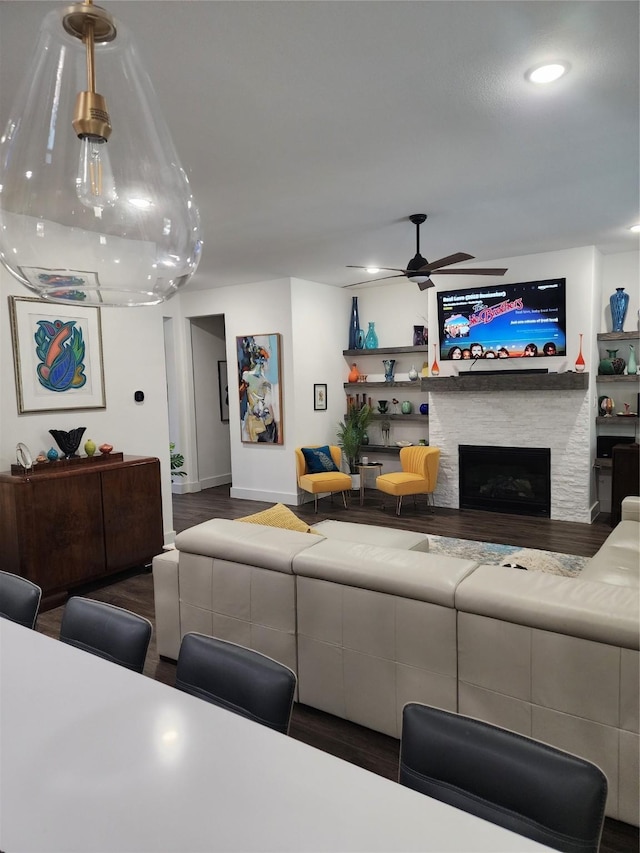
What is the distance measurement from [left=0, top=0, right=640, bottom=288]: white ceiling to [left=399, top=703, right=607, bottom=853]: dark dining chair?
220 centimetres

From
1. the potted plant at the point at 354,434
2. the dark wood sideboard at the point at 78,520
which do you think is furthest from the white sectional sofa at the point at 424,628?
the potted plant at the point at 354,434

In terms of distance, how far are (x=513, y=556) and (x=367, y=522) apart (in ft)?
5.66

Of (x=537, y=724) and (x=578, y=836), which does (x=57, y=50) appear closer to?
(x=578, y=836)

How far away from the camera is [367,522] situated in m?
6.04

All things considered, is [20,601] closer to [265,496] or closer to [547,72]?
[547,72]

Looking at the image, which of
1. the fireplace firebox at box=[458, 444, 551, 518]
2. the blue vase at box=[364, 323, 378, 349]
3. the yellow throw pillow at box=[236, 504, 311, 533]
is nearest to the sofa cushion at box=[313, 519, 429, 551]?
the yellow throw pillow at box=[236, 504, 311, 533]

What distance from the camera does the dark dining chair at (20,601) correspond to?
7.09ft

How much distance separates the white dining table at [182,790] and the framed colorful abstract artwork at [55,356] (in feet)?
10.7

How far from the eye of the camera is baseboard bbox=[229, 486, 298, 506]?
276 inches

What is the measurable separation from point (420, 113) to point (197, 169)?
1396 millimetres

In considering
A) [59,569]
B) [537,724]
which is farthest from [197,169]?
[537,724]

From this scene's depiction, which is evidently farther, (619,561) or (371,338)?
(371,338)

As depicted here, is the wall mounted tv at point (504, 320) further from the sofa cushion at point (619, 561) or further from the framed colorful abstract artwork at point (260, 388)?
the sofa cushion at point (619, 561)

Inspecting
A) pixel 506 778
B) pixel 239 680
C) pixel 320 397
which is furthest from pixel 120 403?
pixel 506 778
